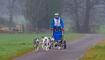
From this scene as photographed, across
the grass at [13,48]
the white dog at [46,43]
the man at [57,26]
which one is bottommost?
the grass at [13,48]

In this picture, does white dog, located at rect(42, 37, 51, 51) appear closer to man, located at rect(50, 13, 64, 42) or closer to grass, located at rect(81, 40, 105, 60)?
man, located at rect(50, 13, 64, 42)

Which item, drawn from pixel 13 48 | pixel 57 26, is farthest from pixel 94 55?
pixel 13 48

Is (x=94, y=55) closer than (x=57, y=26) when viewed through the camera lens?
Yes

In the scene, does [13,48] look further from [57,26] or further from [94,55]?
[94,55]

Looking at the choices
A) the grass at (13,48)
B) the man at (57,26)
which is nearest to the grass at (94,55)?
the man at (57,26)

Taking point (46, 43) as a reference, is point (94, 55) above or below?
below

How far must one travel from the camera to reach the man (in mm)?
27375

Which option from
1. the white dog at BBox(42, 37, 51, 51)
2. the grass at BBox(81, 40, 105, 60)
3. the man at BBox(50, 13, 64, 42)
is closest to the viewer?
the grass at BBox(81, 40, 105, 60)

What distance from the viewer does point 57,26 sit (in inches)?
1087

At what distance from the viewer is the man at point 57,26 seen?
27.4 metres

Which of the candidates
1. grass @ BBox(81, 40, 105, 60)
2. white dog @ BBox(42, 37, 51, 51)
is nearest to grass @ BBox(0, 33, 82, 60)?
white dog @ BBox(42, 37, 51, 51)

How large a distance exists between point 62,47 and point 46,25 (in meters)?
51.0

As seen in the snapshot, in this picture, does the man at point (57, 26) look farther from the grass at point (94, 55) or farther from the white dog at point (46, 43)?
the grass at point (94, 55)

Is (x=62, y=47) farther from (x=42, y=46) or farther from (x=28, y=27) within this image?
(x=28, y=27)
